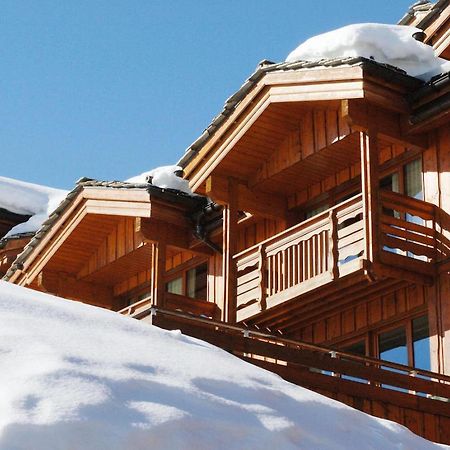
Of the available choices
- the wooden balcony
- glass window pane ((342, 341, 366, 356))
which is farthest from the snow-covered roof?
glass window pane ((342, 341, 366, 356))

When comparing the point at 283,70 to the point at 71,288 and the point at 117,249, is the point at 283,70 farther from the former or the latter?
the point at 71,288

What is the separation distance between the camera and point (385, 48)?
1684cm

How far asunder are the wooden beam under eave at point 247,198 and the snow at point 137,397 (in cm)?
940

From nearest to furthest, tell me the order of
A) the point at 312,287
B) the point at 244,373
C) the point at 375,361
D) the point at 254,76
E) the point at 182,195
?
the point at 244,373 → the point at 375,361 → the point at 312,287 → the point at 254,76 → the point at 182,195

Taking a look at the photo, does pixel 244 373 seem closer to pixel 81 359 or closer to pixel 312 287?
pixel 81 359

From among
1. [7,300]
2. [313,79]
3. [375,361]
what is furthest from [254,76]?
[7,300]

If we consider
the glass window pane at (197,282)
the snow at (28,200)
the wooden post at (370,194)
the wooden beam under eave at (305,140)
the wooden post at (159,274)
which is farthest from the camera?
the snow at (28,200)

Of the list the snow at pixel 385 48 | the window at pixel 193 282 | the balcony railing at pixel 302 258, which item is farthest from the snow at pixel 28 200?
the snow at pixel 385 48

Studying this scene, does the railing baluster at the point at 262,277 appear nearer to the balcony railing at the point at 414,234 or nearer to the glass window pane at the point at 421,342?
the balcony railing at the point at 414,234

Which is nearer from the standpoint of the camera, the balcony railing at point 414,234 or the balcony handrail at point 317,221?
the balcony railing at point 414,234

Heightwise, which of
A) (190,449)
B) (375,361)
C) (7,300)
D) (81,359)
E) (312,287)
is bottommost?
(190,449)

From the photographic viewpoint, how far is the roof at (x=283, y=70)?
52.3 ft

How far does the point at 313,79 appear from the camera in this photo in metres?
16.7

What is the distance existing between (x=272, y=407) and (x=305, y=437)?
0.37 meters
